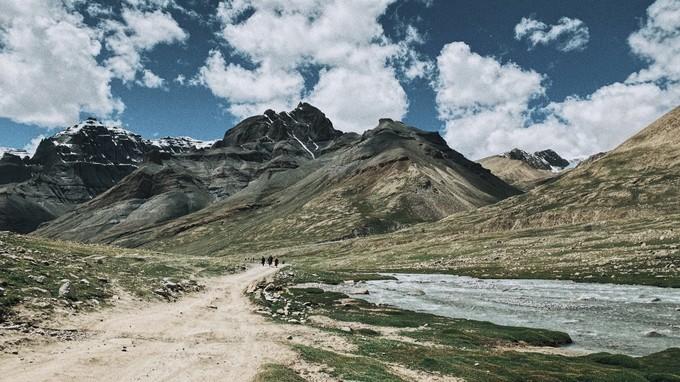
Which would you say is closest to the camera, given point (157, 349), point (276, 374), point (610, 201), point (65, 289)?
point (276, 374)

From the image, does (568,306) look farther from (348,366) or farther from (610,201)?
(610,201)

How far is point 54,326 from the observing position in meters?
26.7

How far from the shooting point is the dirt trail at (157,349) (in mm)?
19625

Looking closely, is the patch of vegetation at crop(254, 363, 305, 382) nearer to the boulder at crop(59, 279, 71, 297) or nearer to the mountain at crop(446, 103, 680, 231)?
the boulder at crop(59, 279, 71, 297)

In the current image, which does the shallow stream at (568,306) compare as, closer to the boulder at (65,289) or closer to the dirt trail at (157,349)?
the dirt trail at (157,349)

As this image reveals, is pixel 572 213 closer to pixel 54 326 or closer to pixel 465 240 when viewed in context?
pixel 465 240

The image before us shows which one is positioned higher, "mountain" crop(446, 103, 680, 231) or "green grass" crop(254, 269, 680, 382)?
"mountain" crop(446, 103, 680, 231)

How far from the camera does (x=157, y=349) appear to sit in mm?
24219

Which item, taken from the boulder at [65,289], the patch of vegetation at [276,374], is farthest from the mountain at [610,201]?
the boulder at [65,289]

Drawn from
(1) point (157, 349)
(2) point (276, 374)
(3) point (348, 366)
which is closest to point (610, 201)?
(3) point (348, 366)

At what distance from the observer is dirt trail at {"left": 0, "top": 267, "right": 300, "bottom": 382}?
64.4 feet

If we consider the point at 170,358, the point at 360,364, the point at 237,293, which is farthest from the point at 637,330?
the point at 237,293

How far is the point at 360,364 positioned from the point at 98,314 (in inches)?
747

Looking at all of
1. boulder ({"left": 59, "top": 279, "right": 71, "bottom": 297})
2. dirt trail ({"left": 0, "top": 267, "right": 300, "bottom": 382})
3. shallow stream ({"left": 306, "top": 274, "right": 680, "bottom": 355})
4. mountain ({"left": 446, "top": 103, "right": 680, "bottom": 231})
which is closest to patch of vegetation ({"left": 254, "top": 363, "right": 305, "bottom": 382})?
dirt trail ({"left": 0, "top": 267, "right": 300, "bottom": 382})
